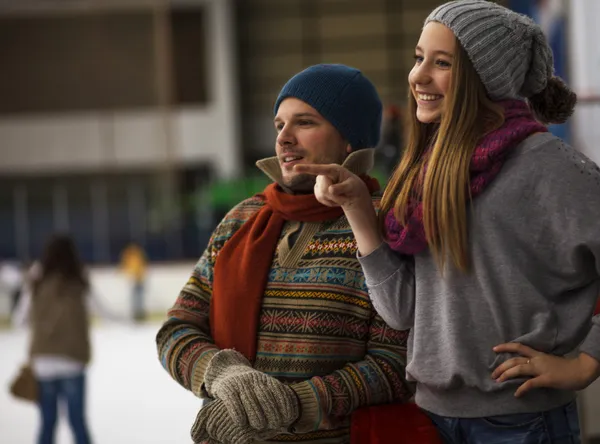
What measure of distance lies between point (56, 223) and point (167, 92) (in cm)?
380

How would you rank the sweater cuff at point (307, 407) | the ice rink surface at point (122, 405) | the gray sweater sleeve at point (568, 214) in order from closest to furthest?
the gray sweater sleeve at point (568, 214)
the sweater cuff at point (307, 407)
the ice rink surface at point (122, 405)

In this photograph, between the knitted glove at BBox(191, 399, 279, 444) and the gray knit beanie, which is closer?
the gray knit beanie

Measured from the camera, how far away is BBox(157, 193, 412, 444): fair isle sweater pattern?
153 centimetres

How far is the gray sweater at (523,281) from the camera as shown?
4.16 feet

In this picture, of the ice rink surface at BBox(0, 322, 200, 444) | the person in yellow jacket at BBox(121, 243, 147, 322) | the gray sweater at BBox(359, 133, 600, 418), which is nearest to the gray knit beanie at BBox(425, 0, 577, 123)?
the gray sweater at BBox(359, 133, 600, 418)

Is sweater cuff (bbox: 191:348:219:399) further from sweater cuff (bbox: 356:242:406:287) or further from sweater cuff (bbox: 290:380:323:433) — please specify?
sweater cuff (bbox: 356:242:406:287)

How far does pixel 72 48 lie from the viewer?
2102 centimetres

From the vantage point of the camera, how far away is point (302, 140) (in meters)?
1.60

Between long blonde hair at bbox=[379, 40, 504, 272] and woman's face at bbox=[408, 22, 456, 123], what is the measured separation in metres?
0.02

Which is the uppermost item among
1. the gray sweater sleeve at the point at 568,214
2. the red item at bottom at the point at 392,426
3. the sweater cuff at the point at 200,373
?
the gray sweater sleeve at the point at 568,214

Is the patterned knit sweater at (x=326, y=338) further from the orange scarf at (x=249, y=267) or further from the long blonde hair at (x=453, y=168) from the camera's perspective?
the long blonde hair at (x=453, y=168)

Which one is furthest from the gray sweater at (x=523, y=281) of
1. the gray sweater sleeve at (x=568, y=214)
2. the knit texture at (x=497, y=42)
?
the knit texture at (x=497, y=42)

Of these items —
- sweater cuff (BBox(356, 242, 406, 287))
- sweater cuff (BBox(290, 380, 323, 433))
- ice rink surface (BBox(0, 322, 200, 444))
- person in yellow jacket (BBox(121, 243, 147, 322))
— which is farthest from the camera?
person in yellow jacket (BBox(121, 243, 147, 322))

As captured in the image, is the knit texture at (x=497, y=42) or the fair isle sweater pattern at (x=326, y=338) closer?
the knit texture at (x=497, y=42)
